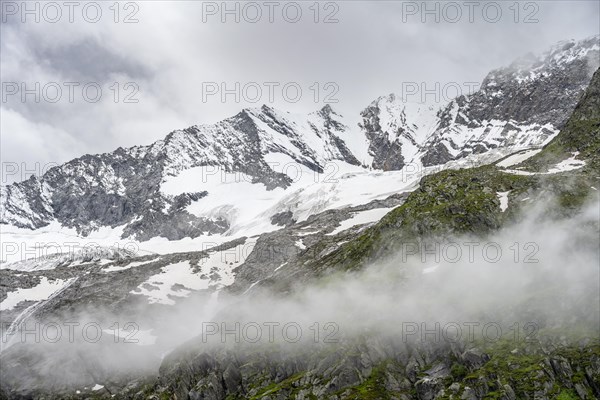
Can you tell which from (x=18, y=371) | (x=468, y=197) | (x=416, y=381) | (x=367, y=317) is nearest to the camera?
(x=416, y=381)

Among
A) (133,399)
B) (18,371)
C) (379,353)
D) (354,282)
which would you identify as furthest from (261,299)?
(18,371)

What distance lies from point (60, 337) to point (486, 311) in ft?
437

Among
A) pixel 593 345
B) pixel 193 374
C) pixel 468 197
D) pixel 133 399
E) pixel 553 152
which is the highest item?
pixel 553 152

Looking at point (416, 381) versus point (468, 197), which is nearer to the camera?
point (416, 381)

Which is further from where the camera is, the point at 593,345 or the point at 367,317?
the point at 367,317

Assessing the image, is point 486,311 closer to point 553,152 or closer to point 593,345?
point 593,345

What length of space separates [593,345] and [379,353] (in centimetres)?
3702

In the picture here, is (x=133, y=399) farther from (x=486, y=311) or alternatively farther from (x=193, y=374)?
(x=486, y=311)

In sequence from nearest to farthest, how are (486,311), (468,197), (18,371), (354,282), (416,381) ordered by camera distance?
(416,381), (486,311), (354,282), (468,197), (18,371)

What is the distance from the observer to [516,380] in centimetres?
8694

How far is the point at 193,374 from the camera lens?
127 metres

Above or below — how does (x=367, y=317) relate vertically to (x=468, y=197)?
below

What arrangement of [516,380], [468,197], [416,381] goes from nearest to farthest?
[516,380] < [416,381] < [468,197]

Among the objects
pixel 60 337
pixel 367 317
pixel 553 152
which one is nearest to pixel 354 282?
pixel 367 317
